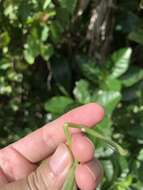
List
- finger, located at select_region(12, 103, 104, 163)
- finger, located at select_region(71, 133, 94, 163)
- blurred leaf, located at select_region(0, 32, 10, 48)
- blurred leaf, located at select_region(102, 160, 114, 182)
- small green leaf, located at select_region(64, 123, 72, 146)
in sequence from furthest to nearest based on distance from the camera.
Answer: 1. blurred leaf, located at select_region(0, 32, 10, 48)
2. blurred leaf, located at select_region(102, 160, 114, 182)
3. finger, located at select_region(12, 103, 104, 163)
4. finger, located at select_region(71, 133, 94, 163)
5. small green leaf, located at select_region(64, 123, 72, 146)

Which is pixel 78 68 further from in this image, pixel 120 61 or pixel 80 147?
pixel 80 147

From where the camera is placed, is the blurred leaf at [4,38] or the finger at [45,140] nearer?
the finger at [45,140]

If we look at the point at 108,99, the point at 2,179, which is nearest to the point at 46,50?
the point at 108,99

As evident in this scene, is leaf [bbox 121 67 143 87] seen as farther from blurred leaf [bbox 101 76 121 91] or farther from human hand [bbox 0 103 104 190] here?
human hand [bbox 0 103 104 190]

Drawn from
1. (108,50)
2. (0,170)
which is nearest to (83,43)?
(108,50)

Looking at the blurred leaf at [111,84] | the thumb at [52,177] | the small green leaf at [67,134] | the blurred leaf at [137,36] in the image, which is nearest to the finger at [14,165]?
the thumb at [52,177]

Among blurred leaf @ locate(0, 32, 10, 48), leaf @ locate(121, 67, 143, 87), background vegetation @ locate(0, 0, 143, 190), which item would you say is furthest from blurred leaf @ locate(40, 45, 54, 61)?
leaf @ locate(121, 67, 143, 87)

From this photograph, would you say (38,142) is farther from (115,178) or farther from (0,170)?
(115,178)

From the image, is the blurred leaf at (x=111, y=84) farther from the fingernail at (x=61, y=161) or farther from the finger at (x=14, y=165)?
the fingernail at (x=61, y=161)
